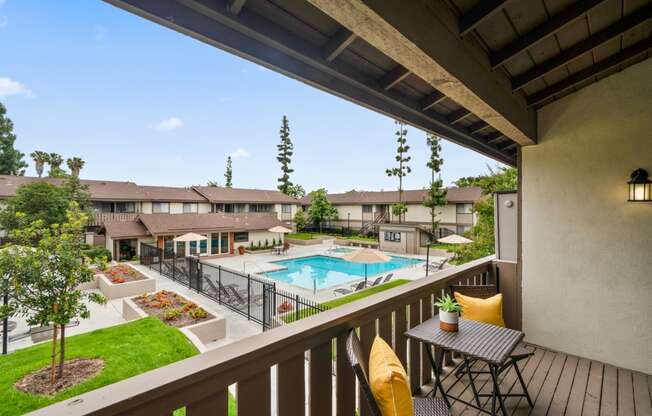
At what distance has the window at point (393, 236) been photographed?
21.7 m

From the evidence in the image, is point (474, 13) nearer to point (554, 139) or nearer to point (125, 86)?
point (554, 139)

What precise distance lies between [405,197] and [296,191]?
14520 millimetres

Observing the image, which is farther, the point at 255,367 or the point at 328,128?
the point at 328,128

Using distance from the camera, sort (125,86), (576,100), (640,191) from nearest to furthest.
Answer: (640,191), (576,100), (125,86)

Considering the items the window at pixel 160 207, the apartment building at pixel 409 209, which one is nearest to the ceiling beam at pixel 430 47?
the apartment building at pixel 409 209

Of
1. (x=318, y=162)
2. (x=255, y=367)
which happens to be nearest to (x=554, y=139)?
(x=255, y=367)

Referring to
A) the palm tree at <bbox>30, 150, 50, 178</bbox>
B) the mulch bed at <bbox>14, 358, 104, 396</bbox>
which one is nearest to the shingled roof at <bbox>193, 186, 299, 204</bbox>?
the palm tree at <bbox>30, 150, 50, 178</bbox>

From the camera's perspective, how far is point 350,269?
16812mm

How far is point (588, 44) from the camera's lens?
8.34ft

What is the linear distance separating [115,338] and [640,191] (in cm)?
877

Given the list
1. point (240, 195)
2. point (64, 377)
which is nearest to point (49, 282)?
point (64, 377)

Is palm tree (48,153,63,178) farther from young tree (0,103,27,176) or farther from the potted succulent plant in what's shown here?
the potted succulent plant

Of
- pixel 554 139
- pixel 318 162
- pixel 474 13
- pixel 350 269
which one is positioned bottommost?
pixel 350 269

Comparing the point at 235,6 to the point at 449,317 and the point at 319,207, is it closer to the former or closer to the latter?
the point at 449,317
